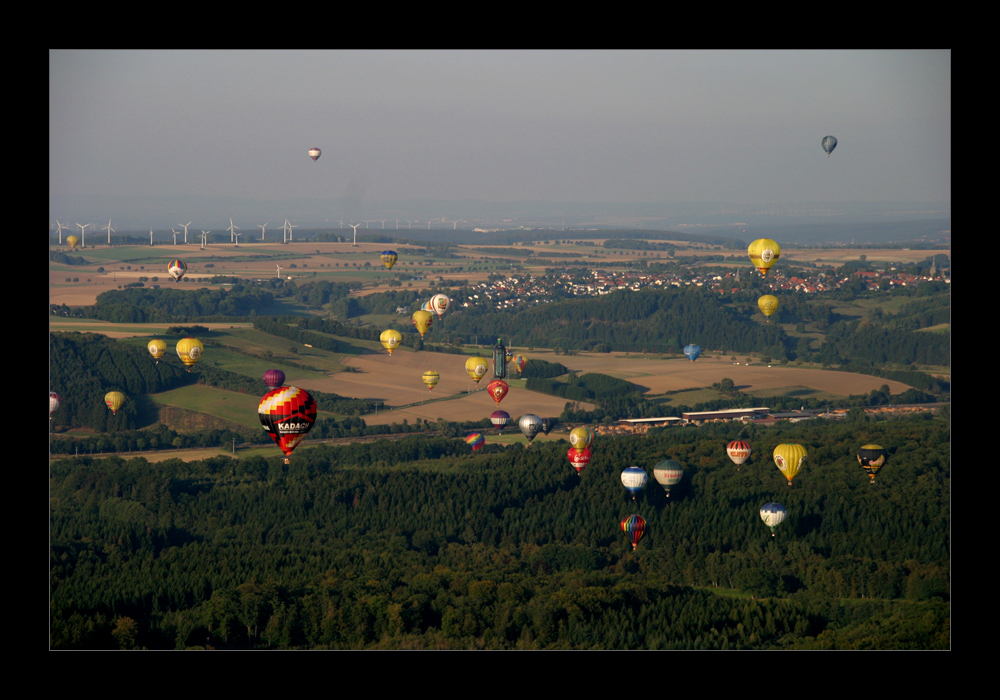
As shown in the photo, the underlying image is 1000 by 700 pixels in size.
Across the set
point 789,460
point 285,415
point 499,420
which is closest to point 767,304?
point 499,420

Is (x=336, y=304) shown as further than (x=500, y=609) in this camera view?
Yes

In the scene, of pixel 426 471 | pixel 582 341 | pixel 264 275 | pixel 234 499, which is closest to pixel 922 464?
pixel 426 471

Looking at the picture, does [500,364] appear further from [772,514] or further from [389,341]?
[772,514]

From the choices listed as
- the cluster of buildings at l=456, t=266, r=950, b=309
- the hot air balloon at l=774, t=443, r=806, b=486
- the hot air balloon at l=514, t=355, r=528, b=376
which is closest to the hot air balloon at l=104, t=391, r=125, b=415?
the hot air balloon at l=514, t=355, r=528, b=376

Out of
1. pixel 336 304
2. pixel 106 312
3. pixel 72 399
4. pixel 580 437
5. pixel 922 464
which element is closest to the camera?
pixel 922 464

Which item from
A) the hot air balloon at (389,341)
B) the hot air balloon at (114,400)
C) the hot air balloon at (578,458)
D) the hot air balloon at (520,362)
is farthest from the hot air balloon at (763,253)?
the hot air balloon at (114,400)

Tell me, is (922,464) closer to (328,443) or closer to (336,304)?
(328,443)

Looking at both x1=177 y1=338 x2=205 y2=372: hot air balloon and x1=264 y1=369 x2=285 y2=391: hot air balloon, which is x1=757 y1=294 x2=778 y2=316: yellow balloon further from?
x1=177 y1=338 x2=205 y2=372: hot air balloon
